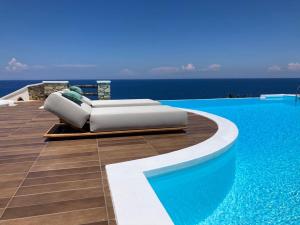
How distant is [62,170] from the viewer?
9.73 ft

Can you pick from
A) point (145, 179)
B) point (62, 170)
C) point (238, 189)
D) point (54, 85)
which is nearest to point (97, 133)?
point (62, 170)

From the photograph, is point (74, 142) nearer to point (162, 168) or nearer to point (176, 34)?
point (162, 168)

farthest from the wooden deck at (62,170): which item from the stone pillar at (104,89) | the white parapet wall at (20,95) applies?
the white parapet wall at (20,95)

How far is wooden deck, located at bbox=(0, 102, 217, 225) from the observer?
203cm

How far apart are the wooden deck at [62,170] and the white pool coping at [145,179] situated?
0.12m

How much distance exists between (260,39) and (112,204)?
30.5 m

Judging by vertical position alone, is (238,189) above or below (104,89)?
below

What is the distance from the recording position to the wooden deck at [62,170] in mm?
2027

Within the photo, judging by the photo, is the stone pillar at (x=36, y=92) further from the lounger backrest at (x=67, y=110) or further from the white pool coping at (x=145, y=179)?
the white pool coping at (x=145, y=179)

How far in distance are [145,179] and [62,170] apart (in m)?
1.06

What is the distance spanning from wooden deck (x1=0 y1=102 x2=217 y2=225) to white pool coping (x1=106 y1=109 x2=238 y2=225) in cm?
12

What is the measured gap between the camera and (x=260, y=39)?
28.1 m

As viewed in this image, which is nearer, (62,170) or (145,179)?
(145,179)

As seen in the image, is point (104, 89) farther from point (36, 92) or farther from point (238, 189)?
point (238, 189)
